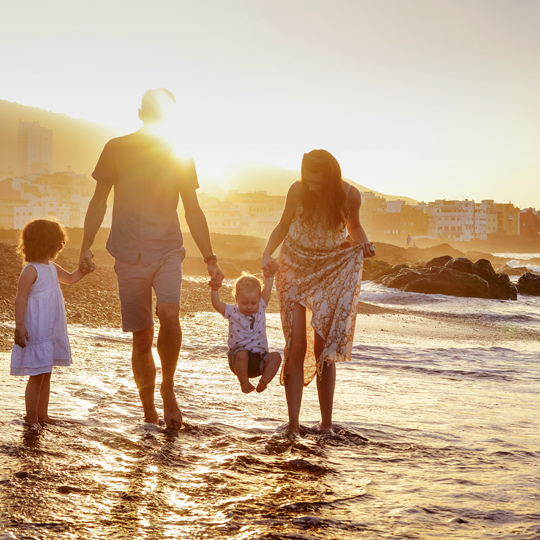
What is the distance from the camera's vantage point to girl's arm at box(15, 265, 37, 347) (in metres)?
3.99

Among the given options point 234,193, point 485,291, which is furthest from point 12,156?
point 485,291

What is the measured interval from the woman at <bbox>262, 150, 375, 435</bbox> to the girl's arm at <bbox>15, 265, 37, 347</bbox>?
1409mm

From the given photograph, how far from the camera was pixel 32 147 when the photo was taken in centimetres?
18112

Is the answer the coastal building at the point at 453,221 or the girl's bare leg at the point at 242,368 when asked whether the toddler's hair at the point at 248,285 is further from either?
the coastal building at the point at 453,221

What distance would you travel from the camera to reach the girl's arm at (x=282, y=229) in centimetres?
438

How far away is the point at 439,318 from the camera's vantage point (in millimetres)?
17828

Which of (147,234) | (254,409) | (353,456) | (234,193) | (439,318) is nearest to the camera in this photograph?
(353,456)

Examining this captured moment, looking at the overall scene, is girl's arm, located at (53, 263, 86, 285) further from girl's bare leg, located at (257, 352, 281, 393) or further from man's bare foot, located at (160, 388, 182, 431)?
girl's bare leg, located at (257, 352, 281, 393)

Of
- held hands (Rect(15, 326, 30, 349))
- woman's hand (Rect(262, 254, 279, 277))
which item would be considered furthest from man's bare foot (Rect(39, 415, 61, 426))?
woman's hand (Rect(262, 254, 279, 277))

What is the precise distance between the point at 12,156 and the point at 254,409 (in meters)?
209

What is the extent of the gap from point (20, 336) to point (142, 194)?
1.09 m

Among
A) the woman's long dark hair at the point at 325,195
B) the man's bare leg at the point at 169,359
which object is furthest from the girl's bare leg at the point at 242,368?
the woman's long dark hair at the point at 325,195

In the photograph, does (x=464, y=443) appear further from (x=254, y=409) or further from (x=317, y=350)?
(x=254, y=409)

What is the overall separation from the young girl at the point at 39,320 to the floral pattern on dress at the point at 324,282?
1.32m
